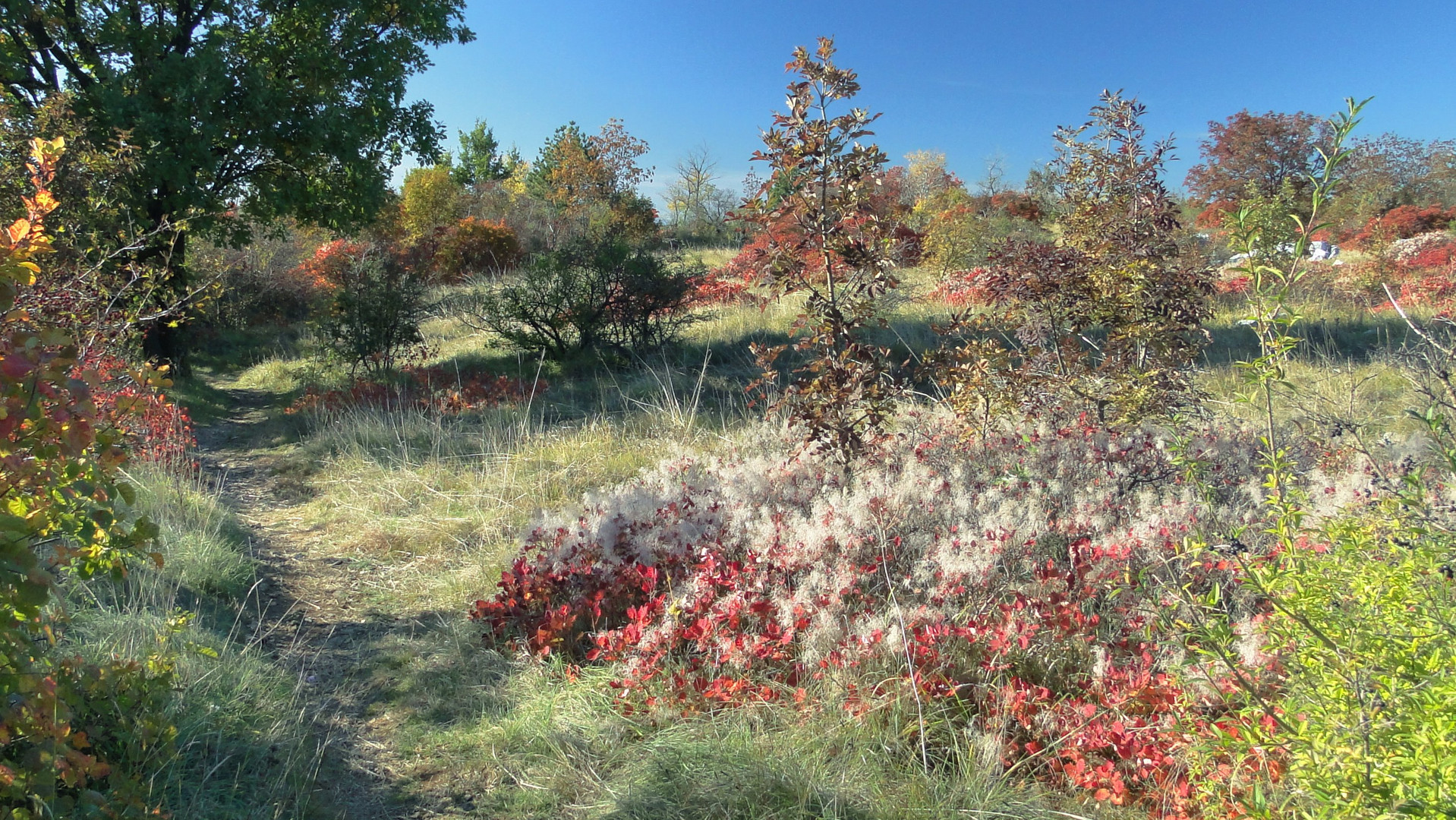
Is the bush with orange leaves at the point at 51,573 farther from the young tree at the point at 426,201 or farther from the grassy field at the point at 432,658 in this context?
the young tree at the point at 426,201

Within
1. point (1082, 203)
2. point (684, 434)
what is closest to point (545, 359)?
point (684, 434)

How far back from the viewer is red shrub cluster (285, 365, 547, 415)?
26.3 feet

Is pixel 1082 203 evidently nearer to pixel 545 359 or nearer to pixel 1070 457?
pixel 1070 457

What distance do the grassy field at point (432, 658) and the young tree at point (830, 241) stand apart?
1.24 metres

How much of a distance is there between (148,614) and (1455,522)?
4.11 meters

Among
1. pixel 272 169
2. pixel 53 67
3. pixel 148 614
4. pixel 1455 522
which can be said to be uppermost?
pixel 53 67

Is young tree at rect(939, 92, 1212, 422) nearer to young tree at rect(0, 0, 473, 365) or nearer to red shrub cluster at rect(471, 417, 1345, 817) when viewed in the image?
red shrub cluster at rect(471, 417, 1345, 817)

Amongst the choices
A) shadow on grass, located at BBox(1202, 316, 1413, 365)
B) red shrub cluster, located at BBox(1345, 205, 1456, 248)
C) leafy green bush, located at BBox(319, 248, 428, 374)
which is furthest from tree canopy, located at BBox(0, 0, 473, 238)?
red shrub cluster, located at BBox(1345, 205, 1456, 248)

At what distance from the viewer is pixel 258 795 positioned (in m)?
2.28

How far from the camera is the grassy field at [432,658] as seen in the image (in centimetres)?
222

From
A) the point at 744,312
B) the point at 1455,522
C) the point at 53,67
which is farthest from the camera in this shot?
the point at 744,312

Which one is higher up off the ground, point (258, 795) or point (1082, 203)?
point (1082, 203)

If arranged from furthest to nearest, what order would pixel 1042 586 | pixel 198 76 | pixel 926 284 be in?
pixel 926 284 < pixel 198 76 < pixel 1042 586

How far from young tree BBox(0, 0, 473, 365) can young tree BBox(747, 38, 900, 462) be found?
7343 millimetres
